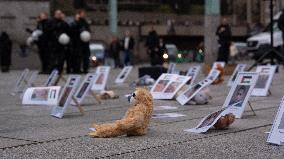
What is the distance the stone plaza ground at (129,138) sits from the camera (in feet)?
25.6

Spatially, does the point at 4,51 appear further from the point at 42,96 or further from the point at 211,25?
the point at 42,96

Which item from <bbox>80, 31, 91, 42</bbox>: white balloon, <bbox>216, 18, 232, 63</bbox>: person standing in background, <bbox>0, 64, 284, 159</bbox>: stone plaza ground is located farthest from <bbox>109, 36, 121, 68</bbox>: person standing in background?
<bbox>0, 64, 284, 159</bbox>: stone plaza ground

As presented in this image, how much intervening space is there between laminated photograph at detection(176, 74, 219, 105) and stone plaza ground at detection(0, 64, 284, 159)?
226 millimetres

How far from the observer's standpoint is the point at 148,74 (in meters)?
19.2

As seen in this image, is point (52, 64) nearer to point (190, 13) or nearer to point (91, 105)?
point (91, 105)

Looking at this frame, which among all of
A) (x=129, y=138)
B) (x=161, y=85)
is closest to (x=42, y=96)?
(x=161, y=85)

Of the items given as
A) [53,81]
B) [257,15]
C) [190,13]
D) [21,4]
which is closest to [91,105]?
[53,81]

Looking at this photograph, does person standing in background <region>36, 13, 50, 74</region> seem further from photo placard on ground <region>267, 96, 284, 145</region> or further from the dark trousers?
photo placard on ground <region>267, 96, 284, 145</region>

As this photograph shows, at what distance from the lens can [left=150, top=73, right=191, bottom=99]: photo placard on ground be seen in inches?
553

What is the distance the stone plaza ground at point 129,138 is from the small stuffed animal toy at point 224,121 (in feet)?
0.30

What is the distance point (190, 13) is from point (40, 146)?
58.0m

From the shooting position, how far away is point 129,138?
8.91m

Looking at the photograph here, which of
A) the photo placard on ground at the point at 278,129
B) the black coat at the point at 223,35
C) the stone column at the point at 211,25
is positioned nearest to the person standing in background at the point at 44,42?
the stone column at the point at 211,25

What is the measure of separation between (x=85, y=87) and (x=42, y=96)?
1262mm
